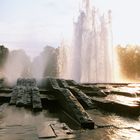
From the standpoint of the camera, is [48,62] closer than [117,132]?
No

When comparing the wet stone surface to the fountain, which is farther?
the fountain

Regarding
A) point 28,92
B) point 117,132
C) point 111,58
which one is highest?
point 111,58

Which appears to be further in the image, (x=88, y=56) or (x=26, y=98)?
(x=88, y=56)

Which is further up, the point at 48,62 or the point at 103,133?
the point at 48,62

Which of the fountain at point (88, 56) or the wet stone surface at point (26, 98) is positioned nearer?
the wet stone surface at point (26, 98)

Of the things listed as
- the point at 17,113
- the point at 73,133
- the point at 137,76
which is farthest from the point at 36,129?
the point at 137,76

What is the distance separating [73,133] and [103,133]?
2.35 ft

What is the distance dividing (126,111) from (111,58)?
65.9ft

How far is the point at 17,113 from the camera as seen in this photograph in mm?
8336

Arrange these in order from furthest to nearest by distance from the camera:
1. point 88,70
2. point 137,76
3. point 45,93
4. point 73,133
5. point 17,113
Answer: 1. point 137,76
2. point 88,70
3. point 45,93
4. point 17,113
5. point 73,133

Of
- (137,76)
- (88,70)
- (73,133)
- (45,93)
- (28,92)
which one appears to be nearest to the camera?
(73,133)

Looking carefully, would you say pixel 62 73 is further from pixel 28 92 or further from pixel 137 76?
pixel 137 76

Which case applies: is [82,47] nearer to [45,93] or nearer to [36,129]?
[45,93]

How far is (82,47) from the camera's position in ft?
89.1
